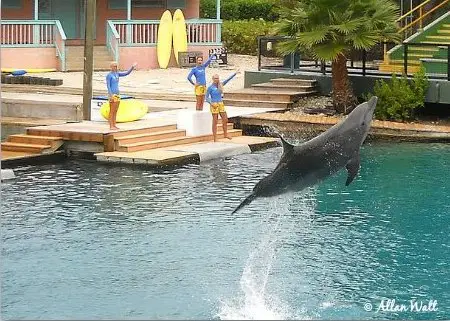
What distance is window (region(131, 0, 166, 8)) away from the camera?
40.0 m

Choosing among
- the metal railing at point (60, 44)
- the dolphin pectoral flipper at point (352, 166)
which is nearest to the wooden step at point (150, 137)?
the dolphin pectoral flipper at point (352, 166)

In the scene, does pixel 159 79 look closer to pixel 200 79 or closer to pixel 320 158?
pixel 200 79

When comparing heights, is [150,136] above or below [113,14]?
below

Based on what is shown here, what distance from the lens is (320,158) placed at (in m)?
11.3

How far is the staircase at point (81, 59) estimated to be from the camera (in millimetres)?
36250

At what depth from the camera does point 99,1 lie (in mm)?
38906

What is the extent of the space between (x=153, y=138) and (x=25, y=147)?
259 centimetres

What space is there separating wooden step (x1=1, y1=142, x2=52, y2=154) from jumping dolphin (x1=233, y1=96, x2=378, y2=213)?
1164cm

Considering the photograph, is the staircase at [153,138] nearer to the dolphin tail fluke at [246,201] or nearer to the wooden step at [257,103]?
the wooden step at [257,103]

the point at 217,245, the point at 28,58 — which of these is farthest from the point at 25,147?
the point at 28,58

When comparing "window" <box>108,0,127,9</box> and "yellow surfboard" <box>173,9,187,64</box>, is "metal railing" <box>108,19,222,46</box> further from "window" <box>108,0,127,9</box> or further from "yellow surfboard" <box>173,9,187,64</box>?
"window" <box>108,0,127,9</box>

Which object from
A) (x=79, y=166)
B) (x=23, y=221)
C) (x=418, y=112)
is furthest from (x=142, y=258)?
(x=418, y=112)

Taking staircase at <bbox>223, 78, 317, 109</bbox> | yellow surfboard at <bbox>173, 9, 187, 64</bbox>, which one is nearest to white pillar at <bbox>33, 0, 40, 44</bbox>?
yellow surfboard at <bbox>173, 9, 187, 64</bbox>

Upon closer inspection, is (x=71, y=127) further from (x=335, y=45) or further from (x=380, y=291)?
(x=380, y=291)
